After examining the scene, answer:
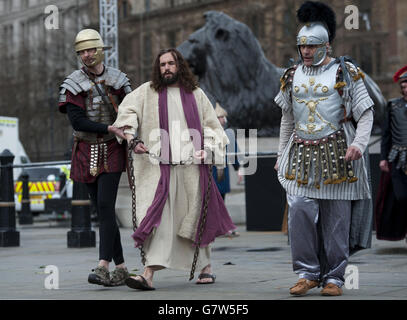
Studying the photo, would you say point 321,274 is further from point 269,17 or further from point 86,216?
point 269,17

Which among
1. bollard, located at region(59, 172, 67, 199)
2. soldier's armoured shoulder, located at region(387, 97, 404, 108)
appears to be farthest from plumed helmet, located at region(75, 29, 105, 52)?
bollard, located at region(59, 172, 67, 199)

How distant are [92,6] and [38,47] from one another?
5169mm

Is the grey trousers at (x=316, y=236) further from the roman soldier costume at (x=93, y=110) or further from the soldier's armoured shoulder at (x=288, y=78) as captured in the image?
the roman soldier costume at (x=93, y=110)

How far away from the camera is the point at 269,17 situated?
41.5 metres

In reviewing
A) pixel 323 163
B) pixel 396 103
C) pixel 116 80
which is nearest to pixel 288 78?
pixel 323 163

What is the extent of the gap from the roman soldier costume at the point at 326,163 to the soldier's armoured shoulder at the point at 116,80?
1598mm

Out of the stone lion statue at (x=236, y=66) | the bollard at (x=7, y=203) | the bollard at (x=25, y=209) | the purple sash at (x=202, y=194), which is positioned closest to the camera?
the purple sash at (x=202, y=194)

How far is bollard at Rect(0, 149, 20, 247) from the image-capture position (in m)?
12.4

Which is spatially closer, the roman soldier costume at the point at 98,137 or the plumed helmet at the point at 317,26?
the plumed helmet at the point at 317,26

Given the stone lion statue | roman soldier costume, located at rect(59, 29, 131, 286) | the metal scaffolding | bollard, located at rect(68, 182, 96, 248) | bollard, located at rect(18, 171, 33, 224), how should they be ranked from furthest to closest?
the metal scaffolding → bollard, located at rect(18, 171, 33, 224) → the stone lion statue → bollard, located at rect(68, 182, 96, 248) → roman soldier costume, located at rect(59, 29, 131, 286)

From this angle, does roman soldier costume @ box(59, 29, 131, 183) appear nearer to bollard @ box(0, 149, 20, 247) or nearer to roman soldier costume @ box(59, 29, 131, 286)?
roman soldier costume @ box(59, 29, 131, 286)

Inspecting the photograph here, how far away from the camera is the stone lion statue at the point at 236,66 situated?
1858cm

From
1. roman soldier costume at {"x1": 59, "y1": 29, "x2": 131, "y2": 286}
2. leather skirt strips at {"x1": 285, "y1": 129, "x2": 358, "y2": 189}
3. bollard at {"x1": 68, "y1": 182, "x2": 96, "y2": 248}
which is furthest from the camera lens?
bollard at {"x1": 68, "y1": 182, "x2": 96, "y2": 248}

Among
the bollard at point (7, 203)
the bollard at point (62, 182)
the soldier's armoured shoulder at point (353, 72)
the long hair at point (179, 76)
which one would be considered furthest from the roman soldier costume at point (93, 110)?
the bollard at point (62, 182)
